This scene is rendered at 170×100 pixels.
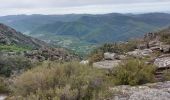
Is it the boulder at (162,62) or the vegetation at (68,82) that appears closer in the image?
the vegetation at (68,82)

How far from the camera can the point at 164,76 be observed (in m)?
17.9

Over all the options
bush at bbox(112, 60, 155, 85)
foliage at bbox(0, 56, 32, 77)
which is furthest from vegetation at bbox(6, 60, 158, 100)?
foliage at bbox(0, 56, 32, 77)

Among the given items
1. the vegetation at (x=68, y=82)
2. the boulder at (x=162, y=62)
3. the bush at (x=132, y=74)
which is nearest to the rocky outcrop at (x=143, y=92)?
the vegetation at (x=68, y=82)

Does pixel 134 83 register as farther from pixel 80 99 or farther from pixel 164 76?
pixel 80 99

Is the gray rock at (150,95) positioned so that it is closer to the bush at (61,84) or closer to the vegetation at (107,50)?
the bush at (61,84)

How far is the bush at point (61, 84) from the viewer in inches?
509

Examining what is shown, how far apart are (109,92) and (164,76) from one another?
16.8ft

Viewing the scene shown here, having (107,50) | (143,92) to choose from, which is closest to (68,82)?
(143,92)

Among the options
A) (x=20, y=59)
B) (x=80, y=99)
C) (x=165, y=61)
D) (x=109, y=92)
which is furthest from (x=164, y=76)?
(x=20, y=59)

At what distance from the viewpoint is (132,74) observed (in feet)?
55.2

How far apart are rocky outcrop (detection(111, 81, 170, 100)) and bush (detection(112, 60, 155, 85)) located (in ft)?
4.19

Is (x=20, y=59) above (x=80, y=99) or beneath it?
beneath

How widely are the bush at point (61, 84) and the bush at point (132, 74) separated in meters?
1.84

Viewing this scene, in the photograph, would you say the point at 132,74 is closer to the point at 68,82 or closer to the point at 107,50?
the point at 68,82
